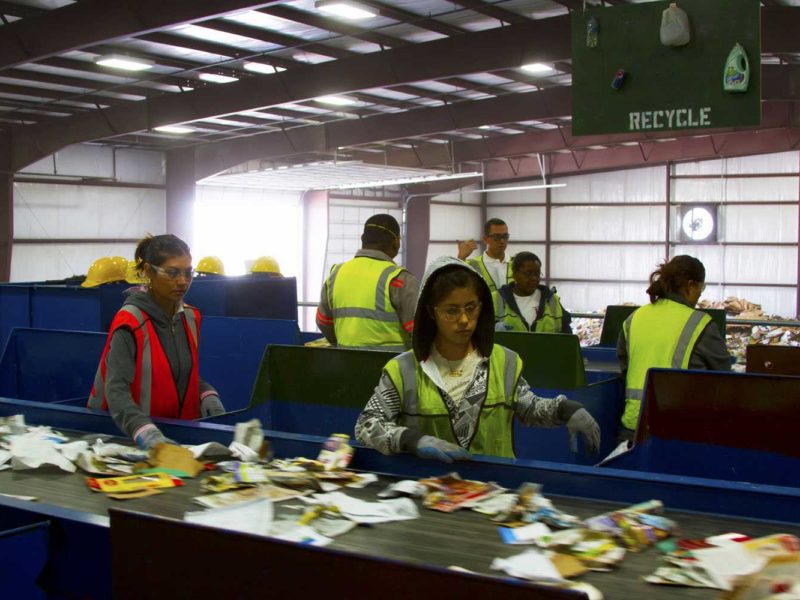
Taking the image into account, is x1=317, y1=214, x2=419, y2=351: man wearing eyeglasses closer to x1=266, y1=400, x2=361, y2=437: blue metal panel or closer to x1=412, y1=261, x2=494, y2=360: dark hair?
x1=266, y1=400, x2=361, y2=437: blue metal panel

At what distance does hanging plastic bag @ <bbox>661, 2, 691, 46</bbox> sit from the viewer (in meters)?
4.75

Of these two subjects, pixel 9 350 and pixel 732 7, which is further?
pixel 9 350

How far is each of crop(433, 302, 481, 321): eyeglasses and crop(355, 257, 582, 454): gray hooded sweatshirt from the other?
8cm

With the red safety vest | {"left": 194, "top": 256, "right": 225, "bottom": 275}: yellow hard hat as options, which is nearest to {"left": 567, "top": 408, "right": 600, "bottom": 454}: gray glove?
the red safety vest

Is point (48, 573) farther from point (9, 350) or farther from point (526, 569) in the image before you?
point (9, 350)

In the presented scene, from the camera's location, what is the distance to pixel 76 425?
3.44 metres

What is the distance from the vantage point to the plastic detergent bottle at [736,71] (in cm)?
468

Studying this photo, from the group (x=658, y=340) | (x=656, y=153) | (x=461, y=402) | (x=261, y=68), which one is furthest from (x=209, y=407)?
(x=656, y=153)

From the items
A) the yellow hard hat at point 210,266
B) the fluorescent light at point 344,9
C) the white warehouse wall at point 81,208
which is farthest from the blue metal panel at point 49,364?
the white warehouse wall at point 81,208

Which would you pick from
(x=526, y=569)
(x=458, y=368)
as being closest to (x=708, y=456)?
(x=458, y=368)

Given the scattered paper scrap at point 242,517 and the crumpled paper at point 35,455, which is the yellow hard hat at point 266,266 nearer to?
the crumpled paper at point 35,455

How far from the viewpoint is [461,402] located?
109 inches

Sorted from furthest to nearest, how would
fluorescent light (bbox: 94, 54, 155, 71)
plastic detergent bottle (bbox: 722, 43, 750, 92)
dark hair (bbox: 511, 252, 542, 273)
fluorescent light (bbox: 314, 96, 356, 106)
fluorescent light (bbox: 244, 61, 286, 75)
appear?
fluorescent light (bbox: 314, 96, 356, 106)
fluorescent light (bbox: 244, 61, 286, 75)
fluorescent light (bbox: 94, 54, 155, 71)
dark hair (bbox: 511, 252, 542, 273)
plastic detergent bottle (bbox: 722, 43, 750, 92)

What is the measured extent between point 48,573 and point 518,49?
923 centimetres
